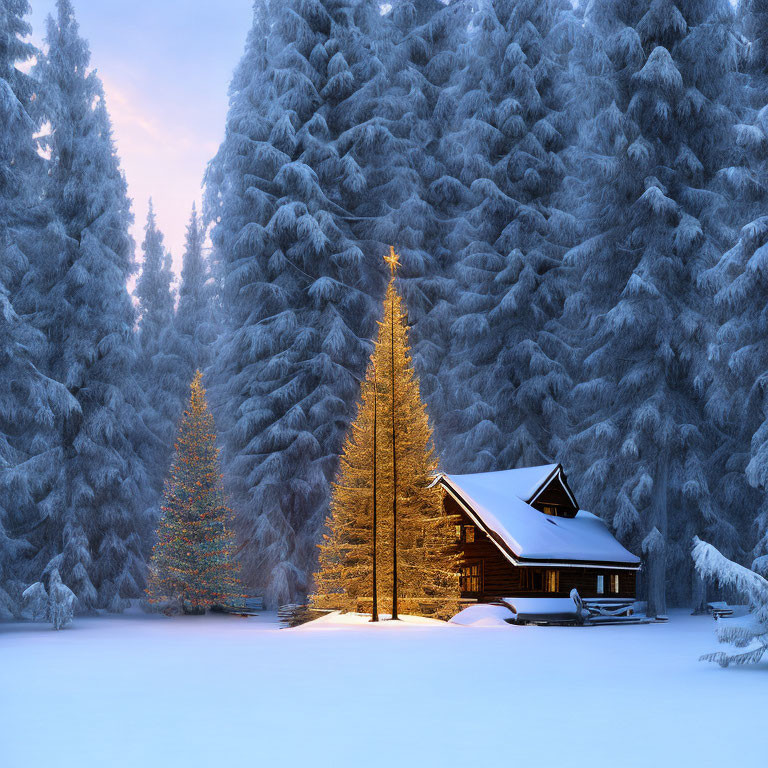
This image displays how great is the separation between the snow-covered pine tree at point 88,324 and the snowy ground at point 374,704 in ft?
38.1

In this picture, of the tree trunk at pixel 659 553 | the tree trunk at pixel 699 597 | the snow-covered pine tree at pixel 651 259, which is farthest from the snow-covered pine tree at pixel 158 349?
the tree trunk at pixel 699 597

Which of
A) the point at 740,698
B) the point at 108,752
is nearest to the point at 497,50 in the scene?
the point at 740,698

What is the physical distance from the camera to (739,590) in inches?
602

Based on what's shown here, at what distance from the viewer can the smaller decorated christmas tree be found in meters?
32.7

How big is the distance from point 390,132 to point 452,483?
56.7ft

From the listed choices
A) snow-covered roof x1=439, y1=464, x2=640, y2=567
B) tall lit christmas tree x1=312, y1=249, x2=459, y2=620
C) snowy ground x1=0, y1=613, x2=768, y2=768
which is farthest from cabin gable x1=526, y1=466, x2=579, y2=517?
snowy ground x1=0, y1=613, x2=768, y2=768

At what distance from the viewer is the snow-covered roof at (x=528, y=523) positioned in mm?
30953

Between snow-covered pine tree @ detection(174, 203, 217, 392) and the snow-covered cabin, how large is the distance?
864 inches

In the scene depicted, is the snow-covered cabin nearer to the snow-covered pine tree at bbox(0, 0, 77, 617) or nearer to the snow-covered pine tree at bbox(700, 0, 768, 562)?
the snow-covered pine tree at bbox(700, 0, 768, 562)


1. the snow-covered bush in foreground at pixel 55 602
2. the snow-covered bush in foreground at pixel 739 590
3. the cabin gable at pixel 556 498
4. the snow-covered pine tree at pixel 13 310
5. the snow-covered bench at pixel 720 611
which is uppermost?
the snow-covered pine tree at pixel 13 310

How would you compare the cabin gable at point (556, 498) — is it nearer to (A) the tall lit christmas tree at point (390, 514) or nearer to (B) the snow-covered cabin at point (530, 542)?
(B) the snow-covered cabin at point (530, 542)

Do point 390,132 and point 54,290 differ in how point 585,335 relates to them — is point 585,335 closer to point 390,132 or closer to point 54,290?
point 390,132

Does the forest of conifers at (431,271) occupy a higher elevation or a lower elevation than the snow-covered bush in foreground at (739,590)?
higher

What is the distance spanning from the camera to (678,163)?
114 ft
